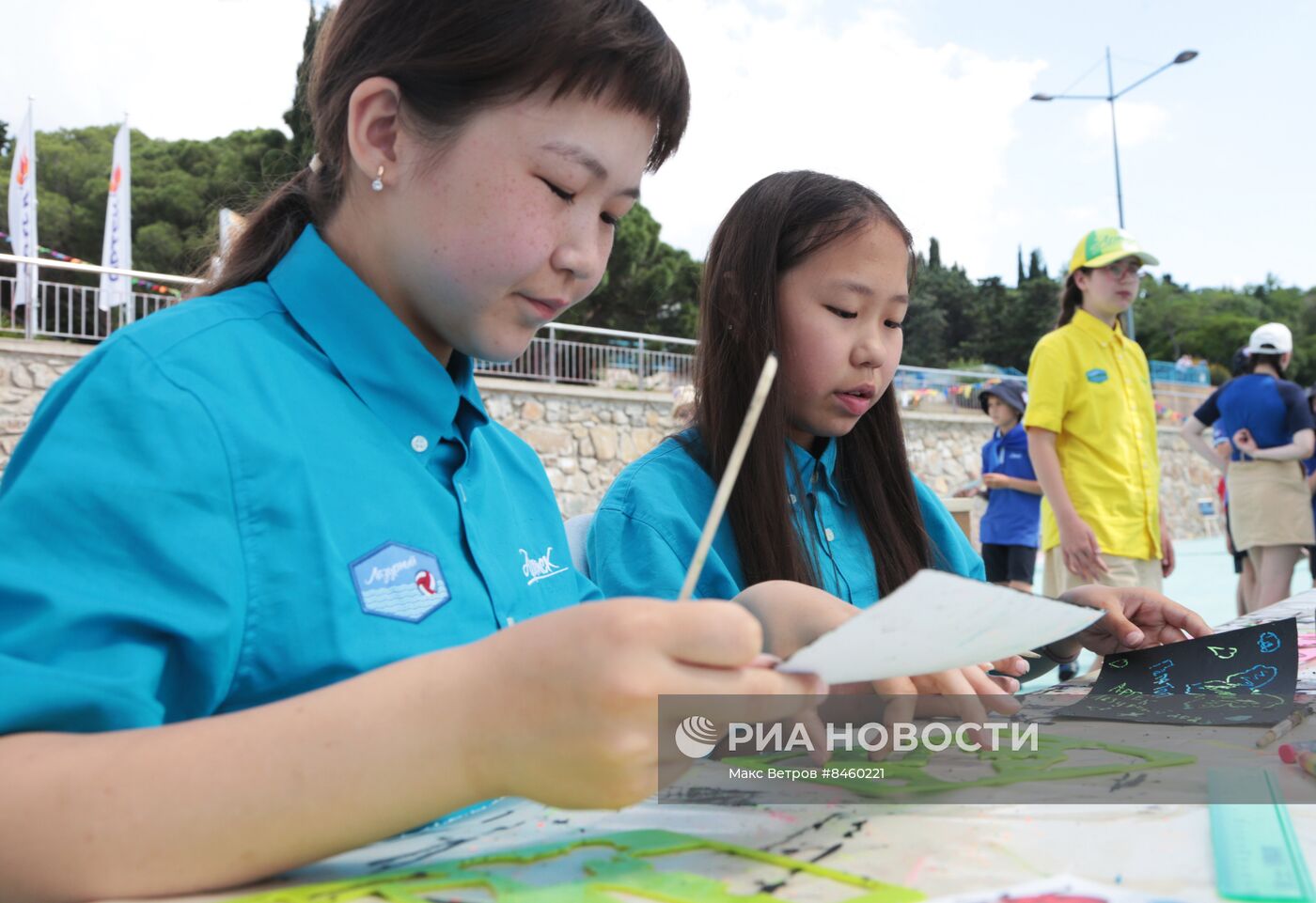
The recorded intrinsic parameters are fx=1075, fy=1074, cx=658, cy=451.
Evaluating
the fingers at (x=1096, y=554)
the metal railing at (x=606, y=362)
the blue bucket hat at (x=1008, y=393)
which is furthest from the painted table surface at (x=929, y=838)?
the metal railing at (x=606, y=362)

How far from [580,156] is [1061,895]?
2.04 feet

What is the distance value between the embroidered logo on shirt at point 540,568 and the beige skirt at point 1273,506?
4624mm

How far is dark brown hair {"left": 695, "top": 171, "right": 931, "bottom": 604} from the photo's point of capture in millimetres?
1488

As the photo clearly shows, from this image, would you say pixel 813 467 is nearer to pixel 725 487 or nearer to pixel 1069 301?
pixel 725 487

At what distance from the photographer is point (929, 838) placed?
24.9 inches

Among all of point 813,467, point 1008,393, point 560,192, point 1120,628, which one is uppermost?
point 1008,393

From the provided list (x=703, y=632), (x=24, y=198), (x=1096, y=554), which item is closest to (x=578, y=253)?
(x=703, y=632)

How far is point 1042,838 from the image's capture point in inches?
24.7

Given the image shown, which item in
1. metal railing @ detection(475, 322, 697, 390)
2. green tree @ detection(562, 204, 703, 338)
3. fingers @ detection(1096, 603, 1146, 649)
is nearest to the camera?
fingers @ detection(1096, 603, 1146, 649)

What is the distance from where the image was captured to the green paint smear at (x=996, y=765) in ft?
2.56

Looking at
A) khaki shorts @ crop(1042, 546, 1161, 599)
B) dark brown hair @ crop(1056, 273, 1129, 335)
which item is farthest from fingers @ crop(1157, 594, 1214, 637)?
dark brown hair @ crop(1056, 273, 1129, 335)

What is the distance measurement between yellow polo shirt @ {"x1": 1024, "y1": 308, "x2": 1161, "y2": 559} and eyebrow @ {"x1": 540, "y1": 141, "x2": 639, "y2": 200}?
271 centimetres

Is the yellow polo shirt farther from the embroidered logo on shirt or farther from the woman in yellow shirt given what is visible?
the embroidered logo on shirt

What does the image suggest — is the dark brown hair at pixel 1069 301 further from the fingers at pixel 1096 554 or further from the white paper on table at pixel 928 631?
the white paper on table at pixel 928 631
